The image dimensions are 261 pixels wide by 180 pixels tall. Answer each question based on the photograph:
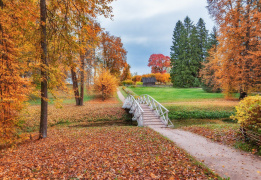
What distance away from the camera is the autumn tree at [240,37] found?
14594 millimetres

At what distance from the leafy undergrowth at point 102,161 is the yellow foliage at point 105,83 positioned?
15.9 metres

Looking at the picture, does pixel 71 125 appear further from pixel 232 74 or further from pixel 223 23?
pixel 223 23

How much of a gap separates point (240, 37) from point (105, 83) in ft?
57.7

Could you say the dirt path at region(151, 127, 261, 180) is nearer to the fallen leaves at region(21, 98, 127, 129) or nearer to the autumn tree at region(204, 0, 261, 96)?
the fallen leaves at region(21, 98, 127, 129)

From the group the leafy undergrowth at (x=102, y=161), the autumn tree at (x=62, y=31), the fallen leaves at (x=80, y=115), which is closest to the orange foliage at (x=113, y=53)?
the fallen leaves at (x=80, y=115)

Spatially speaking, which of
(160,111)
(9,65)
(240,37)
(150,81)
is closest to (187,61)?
(150,81)

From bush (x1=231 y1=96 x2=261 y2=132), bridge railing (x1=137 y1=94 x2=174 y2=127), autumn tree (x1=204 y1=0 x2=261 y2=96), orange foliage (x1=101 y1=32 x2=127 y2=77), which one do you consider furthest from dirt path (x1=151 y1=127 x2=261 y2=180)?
orange foliage (x1=101 y1=32 x2=127 y2=77)

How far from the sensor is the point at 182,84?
1561 inches

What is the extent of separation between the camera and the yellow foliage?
22453mm

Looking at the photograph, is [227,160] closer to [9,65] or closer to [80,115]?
[9,65]

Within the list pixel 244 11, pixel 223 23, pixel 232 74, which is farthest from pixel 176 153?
pixel 244 11

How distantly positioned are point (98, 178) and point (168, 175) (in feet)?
6.35

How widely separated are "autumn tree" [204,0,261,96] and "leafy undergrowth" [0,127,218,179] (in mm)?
13672

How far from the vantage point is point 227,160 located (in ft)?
16.5
